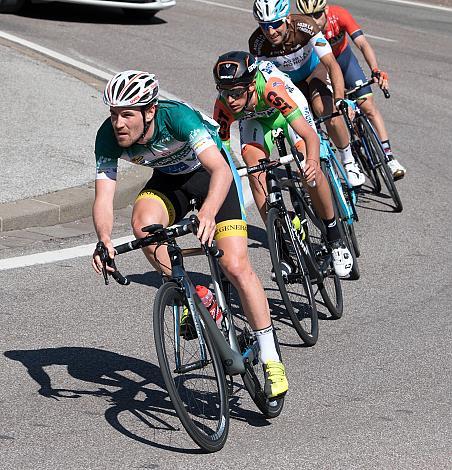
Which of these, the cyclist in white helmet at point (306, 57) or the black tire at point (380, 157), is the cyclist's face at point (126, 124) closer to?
the cyclist in white helmet at point (306, 57)

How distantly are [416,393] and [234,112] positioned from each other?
220 cm

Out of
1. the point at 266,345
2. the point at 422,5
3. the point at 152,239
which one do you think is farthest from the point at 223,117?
the point at 422,5

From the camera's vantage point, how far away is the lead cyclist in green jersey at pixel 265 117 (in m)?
7.10

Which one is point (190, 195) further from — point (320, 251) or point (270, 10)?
point (270, 10)

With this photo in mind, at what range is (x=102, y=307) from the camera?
7.82m

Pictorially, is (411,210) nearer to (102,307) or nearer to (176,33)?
(102,307)

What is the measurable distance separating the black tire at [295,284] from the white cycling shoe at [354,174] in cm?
304

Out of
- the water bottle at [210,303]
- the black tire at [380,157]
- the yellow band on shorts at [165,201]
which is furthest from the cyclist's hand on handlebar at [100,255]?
the black tire at [380,157]

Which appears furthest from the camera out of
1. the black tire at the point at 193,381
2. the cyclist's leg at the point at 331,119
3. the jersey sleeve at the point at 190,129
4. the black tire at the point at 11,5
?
the black tire at the point at 11,5

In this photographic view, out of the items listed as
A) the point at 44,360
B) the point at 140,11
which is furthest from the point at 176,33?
the point at 44,360

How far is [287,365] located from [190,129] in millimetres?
1790

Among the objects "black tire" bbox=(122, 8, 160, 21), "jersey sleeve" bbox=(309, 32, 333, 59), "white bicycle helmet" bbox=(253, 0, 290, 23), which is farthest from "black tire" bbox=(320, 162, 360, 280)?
"black tire" bbox=(122, 8, 160, 21)

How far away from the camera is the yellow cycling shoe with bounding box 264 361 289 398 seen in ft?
20.0

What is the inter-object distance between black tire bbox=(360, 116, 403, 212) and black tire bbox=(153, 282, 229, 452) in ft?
18.1
